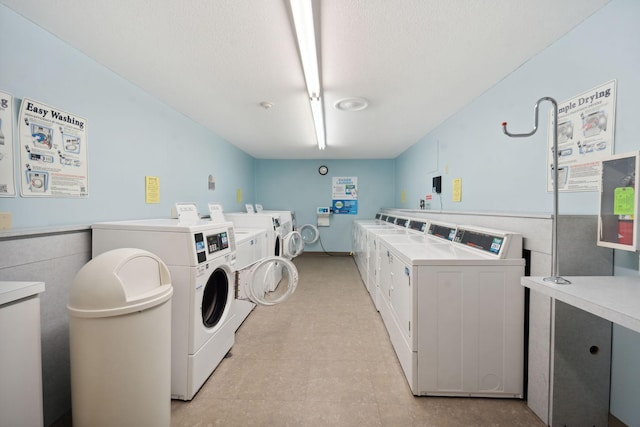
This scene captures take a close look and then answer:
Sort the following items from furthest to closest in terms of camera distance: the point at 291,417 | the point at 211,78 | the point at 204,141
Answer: the point at 204,141, the point at 211,78, the point at 291,417

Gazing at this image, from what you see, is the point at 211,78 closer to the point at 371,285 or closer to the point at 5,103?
the point at 5,103

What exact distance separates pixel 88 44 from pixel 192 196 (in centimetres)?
168

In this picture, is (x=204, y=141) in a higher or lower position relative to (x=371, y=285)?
higher

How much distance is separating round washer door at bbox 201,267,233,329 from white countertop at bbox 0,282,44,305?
100 cm

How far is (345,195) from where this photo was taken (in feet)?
18.9

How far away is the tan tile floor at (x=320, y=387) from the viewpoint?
4.58 ft

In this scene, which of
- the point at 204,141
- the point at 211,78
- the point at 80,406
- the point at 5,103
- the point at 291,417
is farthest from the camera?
the point at 204,141

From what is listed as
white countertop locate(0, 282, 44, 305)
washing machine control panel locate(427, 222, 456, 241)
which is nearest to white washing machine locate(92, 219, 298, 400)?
white countertop locate(0, 282, 44, 305)

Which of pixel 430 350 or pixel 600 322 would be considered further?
pixel 430 350

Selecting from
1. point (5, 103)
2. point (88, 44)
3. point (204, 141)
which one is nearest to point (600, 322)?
point (5, 103)

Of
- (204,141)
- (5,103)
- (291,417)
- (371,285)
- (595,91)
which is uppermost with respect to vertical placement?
(204,141)

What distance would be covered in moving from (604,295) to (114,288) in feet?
6.37

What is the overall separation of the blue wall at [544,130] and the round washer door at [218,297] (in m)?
2.29

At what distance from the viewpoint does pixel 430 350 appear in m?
1.52
